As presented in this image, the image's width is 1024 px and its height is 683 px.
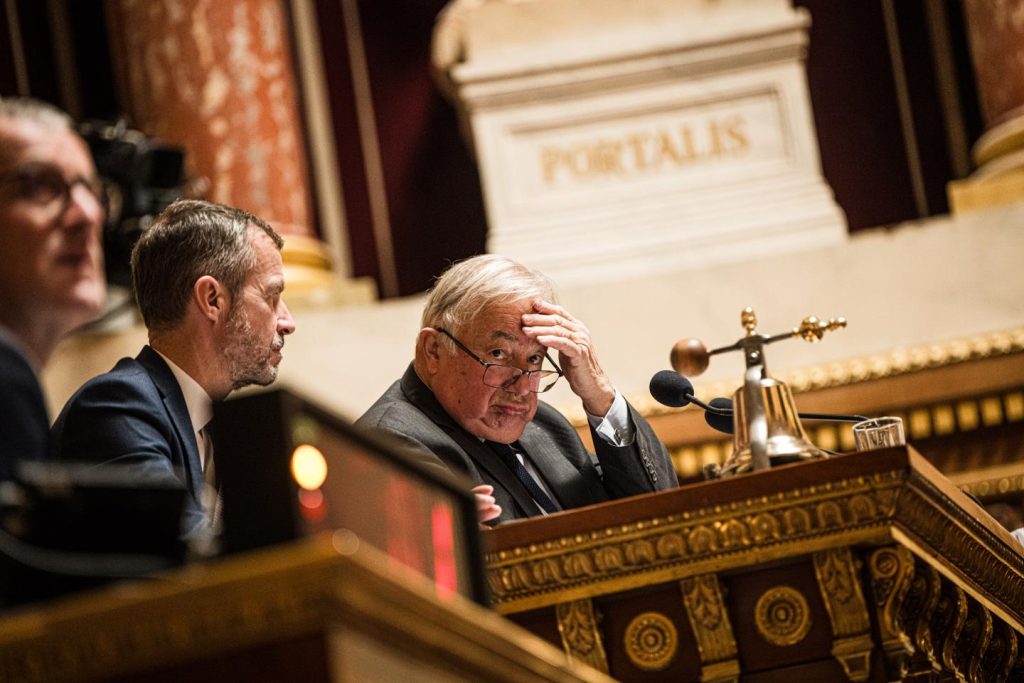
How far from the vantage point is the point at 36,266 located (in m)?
1.54

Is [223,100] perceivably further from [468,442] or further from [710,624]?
[710,624]

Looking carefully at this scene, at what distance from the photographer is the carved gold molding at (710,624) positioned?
213 cm

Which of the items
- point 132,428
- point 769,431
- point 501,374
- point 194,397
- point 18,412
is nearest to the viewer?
point 18,412

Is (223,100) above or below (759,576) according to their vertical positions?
above


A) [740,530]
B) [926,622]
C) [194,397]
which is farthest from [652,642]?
[194,397]

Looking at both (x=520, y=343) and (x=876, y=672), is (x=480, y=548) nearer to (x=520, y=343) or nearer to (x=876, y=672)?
(x=876, y=672)

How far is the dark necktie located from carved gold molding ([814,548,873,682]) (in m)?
0.91

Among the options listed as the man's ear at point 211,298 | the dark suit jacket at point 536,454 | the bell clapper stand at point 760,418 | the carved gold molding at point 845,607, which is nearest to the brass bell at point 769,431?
the bell clapper stand at point 760,418

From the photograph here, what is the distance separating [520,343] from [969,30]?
3.32 m

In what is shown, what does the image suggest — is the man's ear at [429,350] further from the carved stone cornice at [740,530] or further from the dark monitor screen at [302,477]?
the dark monitor screen at [302,477]

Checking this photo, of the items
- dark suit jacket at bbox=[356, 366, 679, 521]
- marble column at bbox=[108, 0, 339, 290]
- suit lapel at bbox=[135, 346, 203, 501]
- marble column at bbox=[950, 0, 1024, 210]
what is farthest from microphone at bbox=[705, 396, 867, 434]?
marble column at bbox=[108, 0, 339, 290]

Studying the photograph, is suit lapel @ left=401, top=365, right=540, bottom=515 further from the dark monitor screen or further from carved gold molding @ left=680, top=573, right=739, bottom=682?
the dark monitor screen

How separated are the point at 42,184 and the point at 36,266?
9 cm

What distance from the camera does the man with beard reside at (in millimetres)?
2402
